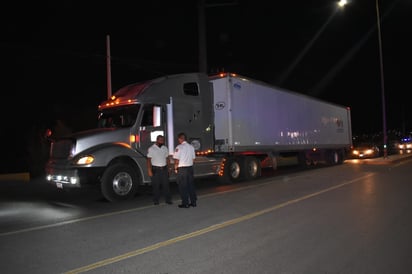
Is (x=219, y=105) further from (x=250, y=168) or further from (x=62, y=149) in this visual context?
(x=62, y=149)

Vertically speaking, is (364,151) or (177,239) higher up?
(364,151)

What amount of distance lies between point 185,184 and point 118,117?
375 cm

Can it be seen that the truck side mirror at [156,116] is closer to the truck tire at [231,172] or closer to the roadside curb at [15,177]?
the truck tire at [231,172]

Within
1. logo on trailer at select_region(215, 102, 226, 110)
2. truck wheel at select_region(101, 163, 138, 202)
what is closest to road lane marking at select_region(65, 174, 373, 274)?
truck wheel at select_region(101, 163, 138, 202)

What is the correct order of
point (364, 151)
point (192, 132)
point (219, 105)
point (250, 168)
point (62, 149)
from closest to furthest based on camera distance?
point (62, 149) → point (192, 132) → point (219, 105) → point (250, 168) → point (364, 151)

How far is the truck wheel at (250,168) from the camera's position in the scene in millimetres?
15336

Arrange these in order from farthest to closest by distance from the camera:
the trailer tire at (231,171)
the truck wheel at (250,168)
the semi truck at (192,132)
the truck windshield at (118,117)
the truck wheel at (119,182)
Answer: the truck wheel at (250,168)
the trailer tire at (231,171)
the truck windshield at (118,117)
the semi truck at (192,132)
the truck wheel at (119,182)

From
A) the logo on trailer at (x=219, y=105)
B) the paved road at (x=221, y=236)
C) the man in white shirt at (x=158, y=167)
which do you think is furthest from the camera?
the logo on trailer at (x=219, y=105)

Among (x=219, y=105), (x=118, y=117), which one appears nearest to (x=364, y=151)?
(x=219, y=105)

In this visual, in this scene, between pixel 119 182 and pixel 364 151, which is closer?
pixel 119 182

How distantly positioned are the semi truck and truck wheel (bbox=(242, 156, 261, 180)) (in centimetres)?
4

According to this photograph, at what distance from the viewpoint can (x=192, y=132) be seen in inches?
515

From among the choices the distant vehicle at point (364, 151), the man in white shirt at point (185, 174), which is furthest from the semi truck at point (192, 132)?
the distant vehicle at point (364, 151)

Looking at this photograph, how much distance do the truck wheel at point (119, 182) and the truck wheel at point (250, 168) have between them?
17.9ft
